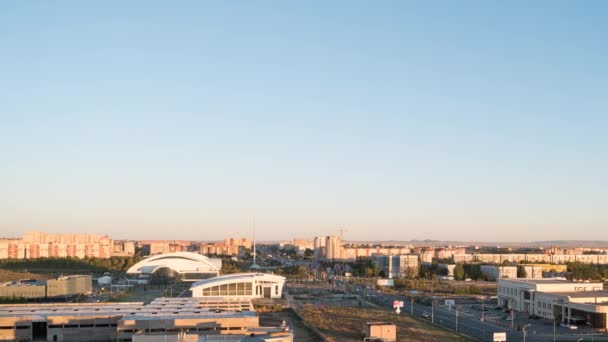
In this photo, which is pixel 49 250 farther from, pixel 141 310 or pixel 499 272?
pixel 141 310

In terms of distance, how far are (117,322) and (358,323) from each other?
9132mm

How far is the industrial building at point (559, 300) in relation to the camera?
2658cm

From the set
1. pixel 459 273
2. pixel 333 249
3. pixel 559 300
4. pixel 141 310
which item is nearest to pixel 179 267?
pixel 459 273

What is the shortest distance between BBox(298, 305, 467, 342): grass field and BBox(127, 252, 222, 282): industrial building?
65.6 ft

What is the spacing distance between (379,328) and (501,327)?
7.23 meters

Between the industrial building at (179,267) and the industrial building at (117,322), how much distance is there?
82.1 ft

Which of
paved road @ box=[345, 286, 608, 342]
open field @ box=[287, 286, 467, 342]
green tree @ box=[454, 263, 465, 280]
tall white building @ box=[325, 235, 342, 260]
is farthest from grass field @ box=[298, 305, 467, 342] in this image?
tall white building @ box=[325, 235, 342, 260]

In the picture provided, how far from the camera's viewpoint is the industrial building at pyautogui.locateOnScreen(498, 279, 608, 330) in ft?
87.2

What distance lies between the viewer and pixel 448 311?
31719 mm

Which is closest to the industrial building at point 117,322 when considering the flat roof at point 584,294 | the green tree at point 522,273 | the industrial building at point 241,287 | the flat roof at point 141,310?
the flat roof at point 141,310

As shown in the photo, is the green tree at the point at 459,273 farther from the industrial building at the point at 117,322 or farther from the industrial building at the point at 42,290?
the industrial building at the point at 117,322

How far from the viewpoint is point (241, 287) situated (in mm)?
36688

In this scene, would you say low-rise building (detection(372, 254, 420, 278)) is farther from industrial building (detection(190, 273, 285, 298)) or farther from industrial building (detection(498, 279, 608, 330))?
industrial building (detection(498, 279, 608, 330))

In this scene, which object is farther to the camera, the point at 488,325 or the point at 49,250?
the point at 49,250
